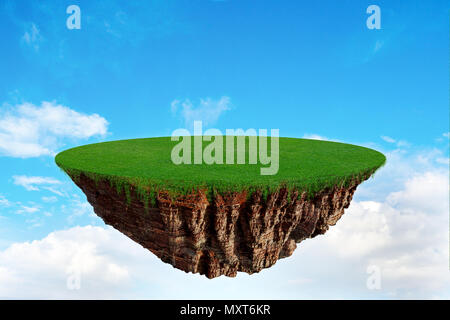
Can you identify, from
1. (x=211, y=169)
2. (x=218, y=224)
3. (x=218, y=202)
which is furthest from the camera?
(x=211, y=169)

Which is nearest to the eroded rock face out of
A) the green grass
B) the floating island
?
the floating island

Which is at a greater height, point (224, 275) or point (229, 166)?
point (229, 166)

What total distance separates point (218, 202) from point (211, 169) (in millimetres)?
806

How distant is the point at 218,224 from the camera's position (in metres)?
Result: 5.43

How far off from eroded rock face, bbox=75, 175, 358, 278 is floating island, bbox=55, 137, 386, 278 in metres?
0.02

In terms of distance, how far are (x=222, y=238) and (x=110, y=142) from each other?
4664 mm

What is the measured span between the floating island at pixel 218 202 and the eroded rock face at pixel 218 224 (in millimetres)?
17

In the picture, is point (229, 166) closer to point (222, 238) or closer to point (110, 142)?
point (222, 238)

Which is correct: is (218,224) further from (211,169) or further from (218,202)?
(211,169)

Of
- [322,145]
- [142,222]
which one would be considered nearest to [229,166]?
[142,222]

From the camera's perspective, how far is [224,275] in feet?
20.7

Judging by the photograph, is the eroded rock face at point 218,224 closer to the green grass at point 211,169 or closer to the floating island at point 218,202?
the floating island at point 218,202

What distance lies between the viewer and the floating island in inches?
201

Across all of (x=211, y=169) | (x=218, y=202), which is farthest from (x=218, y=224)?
(x=211, y=169)
